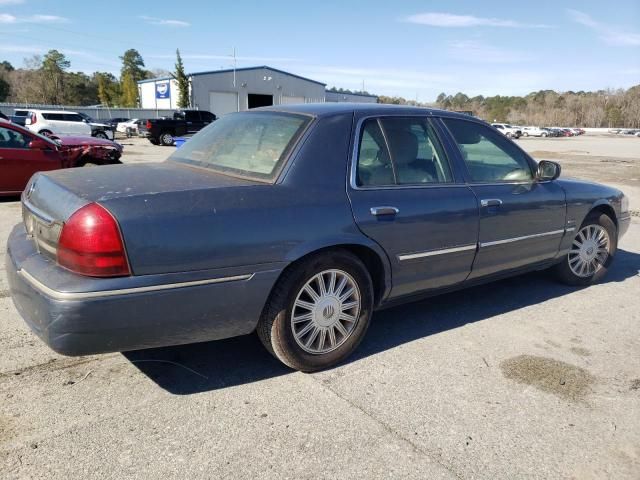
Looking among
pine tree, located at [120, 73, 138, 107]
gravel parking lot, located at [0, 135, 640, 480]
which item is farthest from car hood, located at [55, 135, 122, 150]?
pine tree, located at [120, 73, 138, 107]

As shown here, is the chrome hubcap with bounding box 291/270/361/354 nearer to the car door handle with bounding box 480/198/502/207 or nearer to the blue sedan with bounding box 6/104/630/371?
the blue sedan with bounding box 6/104/630/371

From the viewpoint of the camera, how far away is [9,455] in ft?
7.75

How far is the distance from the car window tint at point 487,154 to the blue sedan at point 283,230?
1 cm

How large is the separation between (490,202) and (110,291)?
8.97 ft

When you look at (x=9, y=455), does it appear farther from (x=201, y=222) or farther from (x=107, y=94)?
(x=107, y=94)

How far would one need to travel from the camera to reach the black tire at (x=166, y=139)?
26.8 metres

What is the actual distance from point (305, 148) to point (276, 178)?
0.29 meters

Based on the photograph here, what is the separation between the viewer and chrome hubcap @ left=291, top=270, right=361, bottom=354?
3.11 m

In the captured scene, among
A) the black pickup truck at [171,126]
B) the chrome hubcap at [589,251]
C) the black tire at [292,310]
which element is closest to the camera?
the black tire at [292,310]

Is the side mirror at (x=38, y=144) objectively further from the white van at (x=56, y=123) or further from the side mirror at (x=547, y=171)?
the white van at (x=56, y=123)

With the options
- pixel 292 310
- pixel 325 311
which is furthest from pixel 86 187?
pixel 325 311

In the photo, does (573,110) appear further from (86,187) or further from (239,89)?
(86,187)

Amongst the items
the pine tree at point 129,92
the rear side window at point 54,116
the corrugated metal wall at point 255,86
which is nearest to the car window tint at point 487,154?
the rear side window at point 54,116

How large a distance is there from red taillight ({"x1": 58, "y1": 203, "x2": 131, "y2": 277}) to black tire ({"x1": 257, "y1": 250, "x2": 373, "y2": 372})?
861 mm
